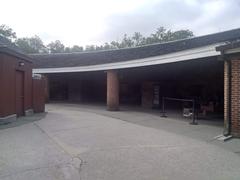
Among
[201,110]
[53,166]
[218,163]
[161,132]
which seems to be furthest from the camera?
[201,110]

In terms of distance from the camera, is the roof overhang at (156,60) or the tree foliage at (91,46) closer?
the roof overhang at (156,60)

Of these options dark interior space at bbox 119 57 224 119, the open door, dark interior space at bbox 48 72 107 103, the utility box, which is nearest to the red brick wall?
the open door

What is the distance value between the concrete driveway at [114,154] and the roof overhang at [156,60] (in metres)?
3.20

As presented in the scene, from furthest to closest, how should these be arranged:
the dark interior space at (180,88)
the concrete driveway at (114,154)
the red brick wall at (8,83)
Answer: the dark interior space at (180,88) < the red brick wall at (8,83) < the concrete driveway at (114,154)

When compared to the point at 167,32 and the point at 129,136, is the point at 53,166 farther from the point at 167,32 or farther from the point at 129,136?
the point at 167,32

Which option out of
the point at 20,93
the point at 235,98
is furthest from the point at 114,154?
the point at 20,93

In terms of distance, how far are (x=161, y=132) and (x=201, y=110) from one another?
7.24 meters

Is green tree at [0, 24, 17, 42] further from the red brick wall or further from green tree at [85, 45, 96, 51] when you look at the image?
the red brick wall

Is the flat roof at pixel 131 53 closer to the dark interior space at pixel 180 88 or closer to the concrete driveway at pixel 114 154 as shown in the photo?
the dark interior space at pixel 180 88

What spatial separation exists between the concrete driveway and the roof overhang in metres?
3.20

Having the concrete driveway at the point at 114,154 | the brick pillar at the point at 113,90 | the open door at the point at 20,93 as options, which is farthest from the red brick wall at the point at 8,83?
the brick pillar at the point at 113,90

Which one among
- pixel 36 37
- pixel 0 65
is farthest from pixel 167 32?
pixel 0 65

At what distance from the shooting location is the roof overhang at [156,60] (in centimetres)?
1269

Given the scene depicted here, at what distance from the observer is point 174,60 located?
1500cm
